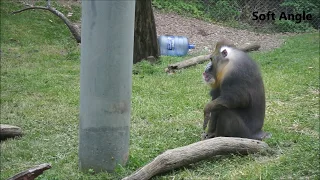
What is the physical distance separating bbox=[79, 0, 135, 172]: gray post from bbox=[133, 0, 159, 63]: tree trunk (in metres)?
6.13

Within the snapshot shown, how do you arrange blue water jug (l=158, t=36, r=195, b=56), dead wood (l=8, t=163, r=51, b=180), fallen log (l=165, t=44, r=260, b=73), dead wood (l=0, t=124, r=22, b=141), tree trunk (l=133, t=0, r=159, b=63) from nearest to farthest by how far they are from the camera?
dead wood (l=8, t=163, r=51, b=180), dead wood (l=0, t=124, r=22, b=141), fallen log (l=165, t=44, r=260, b=73), tree trunk (l=133, t=0, r=159, b=63), blue water jug (l=158, t=36, r=195, b=56)

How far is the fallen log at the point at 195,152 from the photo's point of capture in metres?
4.61

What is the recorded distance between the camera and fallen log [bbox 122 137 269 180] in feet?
15.1

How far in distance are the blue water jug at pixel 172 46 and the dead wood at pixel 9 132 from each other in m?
6.64

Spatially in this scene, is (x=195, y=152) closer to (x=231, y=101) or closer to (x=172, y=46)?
(x=231, y=101)

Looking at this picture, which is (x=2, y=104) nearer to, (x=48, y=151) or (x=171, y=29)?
(x=48, y=151)

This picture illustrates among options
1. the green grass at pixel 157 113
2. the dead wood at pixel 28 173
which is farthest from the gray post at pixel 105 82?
the dead wood at pixel 28 173

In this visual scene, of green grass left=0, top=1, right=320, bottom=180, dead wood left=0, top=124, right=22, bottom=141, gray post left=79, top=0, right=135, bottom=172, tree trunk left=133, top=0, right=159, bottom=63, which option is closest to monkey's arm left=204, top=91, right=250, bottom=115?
green grass left=0, top=1, right=320, bottom=180

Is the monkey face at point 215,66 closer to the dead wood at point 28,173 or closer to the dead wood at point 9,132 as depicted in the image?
the dead wood at point 28,173

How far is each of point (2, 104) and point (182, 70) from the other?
3.81m

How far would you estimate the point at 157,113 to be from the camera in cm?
719

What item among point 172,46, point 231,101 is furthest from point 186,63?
point 231,101

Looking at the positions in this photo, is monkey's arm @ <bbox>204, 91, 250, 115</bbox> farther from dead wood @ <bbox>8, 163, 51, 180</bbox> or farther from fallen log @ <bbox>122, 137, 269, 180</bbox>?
dead wood @ <bbox>8, 163, 51, 180</bbox>

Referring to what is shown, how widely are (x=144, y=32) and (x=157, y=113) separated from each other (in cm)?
418
